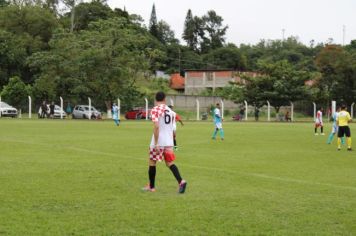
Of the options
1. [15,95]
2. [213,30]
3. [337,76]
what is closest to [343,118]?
[337,76]

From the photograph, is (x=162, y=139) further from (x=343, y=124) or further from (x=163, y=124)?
(x=343, y=124)

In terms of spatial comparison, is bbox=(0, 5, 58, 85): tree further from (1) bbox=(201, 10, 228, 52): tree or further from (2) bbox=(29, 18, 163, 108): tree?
(1) bbox=(201, 10, 228, 52): tree

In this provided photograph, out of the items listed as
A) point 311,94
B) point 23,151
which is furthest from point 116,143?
point 311,94

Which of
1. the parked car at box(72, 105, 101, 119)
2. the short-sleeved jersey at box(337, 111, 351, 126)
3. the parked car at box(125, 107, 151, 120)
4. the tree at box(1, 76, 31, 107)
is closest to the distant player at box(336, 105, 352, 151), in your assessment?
the short-sleeved jersey at box(337, 111, 351, 126)

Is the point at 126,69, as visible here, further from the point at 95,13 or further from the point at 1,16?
the point at 95,13

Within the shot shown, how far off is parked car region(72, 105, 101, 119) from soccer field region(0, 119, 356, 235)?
36.5 meters

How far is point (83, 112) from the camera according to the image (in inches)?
2157

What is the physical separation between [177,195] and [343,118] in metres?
12.6

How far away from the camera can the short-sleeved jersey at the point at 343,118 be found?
817 inches

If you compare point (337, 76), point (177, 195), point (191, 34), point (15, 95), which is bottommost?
point (177, 195)

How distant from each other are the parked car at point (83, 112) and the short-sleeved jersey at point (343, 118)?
36.3 m

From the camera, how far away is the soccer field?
24.4 feet

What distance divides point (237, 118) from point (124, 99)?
12031 millimetres

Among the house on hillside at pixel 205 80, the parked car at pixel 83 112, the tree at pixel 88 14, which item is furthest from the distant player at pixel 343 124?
the tree at pixel 88 14
